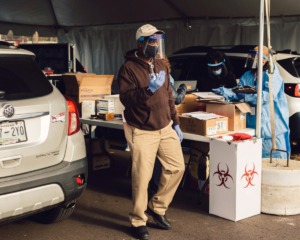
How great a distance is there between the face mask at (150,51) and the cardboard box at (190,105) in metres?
1.36

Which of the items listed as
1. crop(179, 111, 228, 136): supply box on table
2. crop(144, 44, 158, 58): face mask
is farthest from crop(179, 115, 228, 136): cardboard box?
crop(144, 44, 158, 58): face mask

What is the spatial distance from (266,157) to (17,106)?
3.04m

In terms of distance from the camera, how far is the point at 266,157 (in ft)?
18.0

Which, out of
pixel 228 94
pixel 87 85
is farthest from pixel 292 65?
pixel 87 85

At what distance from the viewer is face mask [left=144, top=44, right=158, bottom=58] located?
411 cm

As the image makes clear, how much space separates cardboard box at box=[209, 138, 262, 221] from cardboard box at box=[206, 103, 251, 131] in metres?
0.42

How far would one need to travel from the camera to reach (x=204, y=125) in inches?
190

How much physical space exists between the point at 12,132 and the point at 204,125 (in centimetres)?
202

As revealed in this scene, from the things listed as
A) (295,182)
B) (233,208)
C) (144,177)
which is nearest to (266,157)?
(295,182)

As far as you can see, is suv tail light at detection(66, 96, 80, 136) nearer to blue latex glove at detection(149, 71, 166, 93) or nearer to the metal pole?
blue latex glove at detection(149, 71, 166, 93)

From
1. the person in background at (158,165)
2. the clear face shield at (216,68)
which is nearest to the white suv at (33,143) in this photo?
the person in background at (158,165)

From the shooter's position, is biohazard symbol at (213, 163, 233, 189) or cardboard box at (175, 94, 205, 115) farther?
cardboard box at (175, 94, 205, 115)

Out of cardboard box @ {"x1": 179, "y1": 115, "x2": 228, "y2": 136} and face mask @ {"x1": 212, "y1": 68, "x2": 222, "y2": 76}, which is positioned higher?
face mask @ {"x1": 212, "y1": 68, "x2": 222, "y2": 76}

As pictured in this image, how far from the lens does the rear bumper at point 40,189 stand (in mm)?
3494
